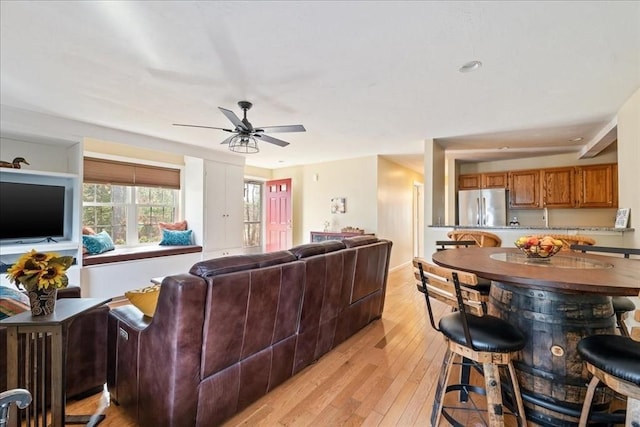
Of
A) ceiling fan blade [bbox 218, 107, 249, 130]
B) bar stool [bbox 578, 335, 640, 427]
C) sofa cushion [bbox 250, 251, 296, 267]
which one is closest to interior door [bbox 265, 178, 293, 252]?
ceiling fan blade [bbox 218, 107, 249, 130]

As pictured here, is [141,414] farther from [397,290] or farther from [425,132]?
[425,132]

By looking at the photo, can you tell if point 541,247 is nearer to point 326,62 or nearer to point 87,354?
point 326,62

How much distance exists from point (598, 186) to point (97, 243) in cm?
808

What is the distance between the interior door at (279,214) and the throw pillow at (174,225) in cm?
210

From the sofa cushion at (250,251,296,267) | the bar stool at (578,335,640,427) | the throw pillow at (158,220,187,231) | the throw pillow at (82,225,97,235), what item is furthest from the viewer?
the throw pillow at (158,220,187,231)

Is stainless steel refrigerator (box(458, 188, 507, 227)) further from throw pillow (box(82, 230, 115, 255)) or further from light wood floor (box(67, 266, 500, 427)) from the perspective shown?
throw pillow (box(82, 230, 115, 255))

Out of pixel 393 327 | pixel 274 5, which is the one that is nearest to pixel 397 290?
pixel 393 327

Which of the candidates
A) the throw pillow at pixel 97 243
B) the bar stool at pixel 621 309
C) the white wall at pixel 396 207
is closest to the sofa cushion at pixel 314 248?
the bar stool at pixel 621 309

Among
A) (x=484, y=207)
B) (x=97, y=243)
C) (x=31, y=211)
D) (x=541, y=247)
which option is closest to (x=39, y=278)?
(x=541, y=247)

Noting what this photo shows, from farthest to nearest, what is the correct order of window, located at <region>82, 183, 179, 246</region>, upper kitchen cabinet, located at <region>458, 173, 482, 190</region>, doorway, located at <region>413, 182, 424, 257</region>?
doorway, located at <region>413, 182, 424, 257</region> → upper kitchen cabinet, located at <region>458, 173, 482, 190</region> → window, located at <region>82, 183, 179, 246</region>

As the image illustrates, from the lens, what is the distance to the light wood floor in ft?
5.54

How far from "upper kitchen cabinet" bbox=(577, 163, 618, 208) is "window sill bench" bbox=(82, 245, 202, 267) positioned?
687cm

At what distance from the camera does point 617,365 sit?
1.11 metres

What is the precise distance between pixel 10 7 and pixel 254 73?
4.64 ft
